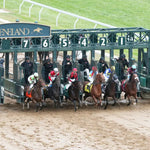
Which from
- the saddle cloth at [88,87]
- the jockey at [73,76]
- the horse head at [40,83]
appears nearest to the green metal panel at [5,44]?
the horse head at [40,83]

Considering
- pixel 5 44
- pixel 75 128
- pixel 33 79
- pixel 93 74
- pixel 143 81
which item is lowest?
pixel 75 128

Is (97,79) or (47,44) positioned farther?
(47,44)

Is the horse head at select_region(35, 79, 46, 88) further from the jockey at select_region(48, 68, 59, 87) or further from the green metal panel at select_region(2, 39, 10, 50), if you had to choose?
the green metal panel at select_region(2, 39, 10, 50)

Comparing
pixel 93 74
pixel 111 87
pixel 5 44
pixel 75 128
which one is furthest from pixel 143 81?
pixel 5 44

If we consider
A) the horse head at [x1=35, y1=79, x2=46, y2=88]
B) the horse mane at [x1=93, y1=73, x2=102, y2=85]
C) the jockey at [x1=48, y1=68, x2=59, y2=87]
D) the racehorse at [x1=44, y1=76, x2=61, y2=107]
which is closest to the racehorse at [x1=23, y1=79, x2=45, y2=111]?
the horse head at [x1=35, y1=79, x2=46, y2=88]

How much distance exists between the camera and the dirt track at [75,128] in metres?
17.2

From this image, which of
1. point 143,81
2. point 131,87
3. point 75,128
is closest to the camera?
point 75,128

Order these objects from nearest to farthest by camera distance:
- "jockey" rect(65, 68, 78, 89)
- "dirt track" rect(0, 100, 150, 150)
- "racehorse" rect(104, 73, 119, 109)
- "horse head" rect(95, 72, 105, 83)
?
"dirt track" rect(0, 100, 150, 150) < "jockey" rect(65, 68, 78, 89) < "horse head" rect(95, 72, 105, 83) < "racehorse" rect(104, 73, 119, 109)

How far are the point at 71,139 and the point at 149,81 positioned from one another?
551cm

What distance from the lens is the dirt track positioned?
1723 cm

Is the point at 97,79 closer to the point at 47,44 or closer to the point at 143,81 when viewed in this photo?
the point at 47,44

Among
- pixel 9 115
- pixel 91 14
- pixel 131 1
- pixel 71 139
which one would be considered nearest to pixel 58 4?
pixel 91 14

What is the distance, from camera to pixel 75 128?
18.8 meters

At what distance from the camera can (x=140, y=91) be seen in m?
22.2
